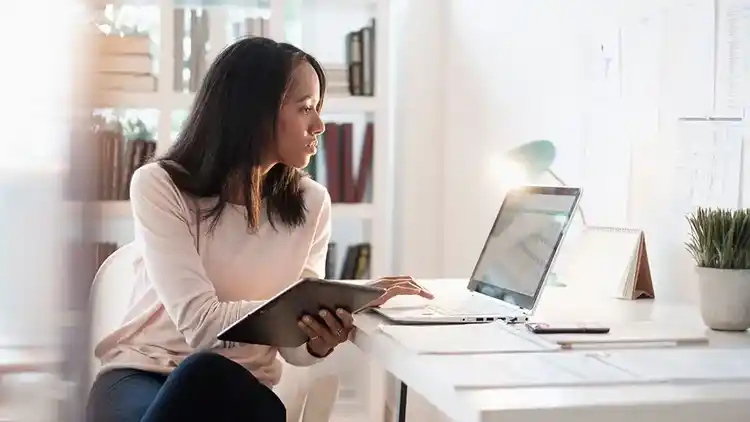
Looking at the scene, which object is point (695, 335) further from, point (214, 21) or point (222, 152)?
point (214, 21)

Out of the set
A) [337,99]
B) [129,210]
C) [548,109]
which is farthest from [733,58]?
[129,210]

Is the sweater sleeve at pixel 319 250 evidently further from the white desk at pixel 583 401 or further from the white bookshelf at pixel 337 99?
the white bookshelf at pixel 337 99

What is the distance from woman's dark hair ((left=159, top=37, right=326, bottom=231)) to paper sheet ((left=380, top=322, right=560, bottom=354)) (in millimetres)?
512

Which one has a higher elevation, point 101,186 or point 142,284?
point 101,186

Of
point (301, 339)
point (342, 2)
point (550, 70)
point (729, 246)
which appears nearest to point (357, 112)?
point (342, 2)

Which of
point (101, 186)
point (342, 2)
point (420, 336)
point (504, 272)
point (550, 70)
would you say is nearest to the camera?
point (420, 336)

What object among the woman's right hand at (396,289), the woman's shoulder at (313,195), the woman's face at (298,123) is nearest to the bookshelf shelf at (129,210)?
the woman's shoulder at (313,195)

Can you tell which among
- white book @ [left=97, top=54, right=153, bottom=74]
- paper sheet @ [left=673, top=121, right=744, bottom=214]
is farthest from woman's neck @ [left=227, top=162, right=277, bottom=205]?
white book @ [left=97, top=54, right=153, bottom=74]

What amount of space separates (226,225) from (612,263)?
71 cm

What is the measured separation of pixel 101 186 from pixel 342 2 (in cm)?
93

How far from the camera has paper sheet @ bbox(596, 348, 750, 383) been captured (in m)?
0.94

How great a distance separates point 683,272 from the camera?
5.25ft

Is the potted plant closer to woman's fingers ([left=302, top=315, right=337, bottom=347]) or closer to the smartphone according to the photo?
the smartphone

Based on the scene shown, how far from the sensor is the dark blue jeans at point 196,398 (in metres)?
1.30
